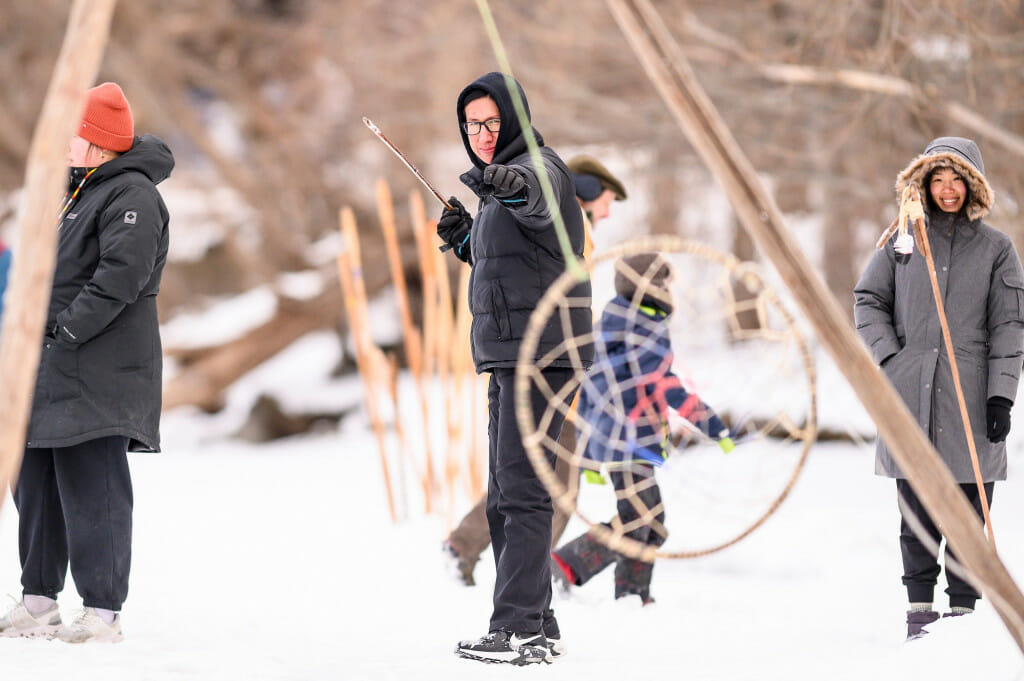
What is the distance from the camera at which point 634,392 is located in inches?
156

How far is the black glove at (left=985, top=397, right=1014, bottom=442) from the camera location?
330cm

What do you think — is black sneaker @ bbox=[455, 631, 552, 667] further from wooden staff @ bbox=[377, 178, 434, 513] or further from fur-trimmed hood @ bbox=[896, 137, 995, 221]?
wooden staff @ bbox=[377, 178, 434, 513]

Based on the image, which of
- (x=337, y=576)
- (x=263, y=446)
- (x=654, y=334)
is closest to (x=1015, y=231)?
(x=654, y=334)

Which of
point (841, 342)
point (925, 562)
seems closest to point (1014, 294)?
point (925, 562)

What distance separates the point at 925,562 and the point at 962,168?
1.05m

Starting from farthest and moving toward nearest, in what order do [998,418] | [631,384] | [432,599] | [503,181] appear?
[432,599], [631,384], [998,418], [503,181]

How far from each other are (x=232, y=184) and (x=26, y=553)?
28.5ft

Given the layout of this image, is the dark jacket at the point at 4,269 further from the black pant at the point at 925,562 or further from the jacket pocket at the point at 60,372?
the black pant at the point at 925,562

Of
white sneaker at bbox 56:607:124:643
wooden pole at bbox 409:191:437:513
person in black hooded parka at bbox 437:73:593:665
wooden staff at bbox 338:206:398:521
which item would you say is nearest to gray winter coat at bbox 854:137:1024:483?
person in black hooded parka at bbox 437:73:593:665

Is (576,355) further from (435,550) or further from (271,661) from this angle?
(435,550)

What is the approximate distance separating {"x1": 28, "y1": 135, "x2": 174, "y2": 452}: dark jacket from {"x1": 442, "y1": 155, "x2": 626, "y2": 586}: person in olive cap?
1370 mm

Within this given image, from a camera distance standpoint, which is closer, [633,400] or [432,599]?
[633,400]

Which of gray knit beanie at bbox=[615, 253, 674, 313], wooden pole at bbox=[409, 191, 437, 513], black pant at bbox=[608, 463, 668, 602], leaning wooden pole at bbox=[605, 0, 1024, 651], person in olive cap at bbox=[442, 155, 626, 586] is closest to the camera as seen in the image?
leaning wooden pole at bbox=[605, 0, 1024, 651]

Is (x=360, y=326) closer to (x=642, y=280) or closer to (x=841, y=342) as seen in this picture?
(x=642, y=280)
